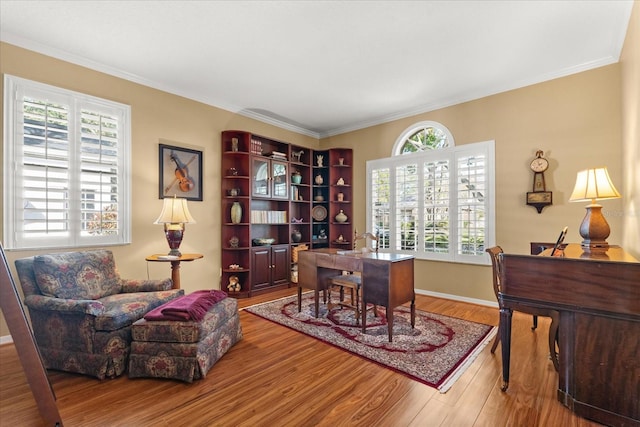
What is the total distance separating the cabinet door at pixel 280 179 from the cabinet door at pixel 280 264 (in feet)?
3.01

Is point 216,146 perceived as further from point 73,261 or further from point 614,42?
point 614,42

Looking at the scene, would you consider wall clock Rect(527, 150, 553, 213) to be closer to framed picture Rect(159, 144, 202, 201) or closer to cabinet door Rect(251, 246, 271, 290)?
cabinet door Rect(251, 246, 271, 290)

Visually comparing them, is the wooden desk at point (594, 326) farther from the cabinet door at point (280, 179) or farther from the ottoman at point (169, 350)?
the cabinet door at point (280, 179)

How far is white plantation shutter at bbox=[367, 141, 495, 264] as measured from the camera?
4.12 m

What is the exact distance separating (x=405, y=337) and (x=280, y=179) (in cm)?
327

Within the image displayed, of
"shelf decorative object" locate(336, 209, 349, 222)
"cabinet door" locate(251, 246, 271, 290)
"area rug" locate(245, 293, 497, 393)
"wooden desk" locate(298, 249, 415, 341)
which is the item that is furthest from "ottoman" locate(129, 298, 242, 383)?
"shelf decorative object" locate(336, 209, 349, 222)

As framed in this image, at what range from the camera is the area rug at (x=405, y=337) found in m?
2.35

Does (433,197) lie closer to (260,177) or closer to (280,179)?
(280,179)

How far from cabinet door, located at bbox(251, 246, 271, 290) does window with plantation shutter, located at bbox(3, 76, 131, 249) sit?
5.77 feet

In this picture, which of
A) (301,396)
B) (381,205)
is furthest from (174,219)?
(381,205)

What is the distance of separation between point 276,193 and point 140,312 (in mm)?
2978

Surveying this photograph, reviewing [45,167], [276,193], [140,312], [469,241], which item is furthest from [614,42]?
[45,167]

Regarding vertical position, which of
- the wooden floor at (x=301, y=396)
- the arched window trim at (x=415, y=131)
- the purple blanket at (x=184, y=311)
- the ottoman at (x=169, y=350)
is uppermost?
the arched window trim at (x=415, y=131)

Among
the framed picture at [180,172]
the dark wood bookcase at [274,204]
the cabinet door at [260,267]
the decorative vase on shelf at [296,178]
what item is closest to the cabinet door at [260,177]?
the dark wood bookcase at [274,204]
